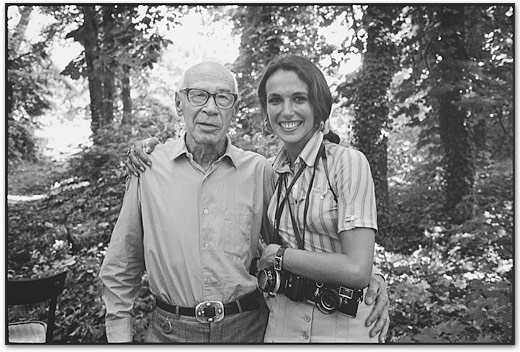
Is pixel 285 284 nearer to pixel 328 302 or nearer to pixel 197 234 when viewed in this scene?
pixel 328 302

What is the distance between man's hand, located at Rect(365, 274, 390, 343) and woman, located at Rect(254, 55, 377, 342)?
0.09ft

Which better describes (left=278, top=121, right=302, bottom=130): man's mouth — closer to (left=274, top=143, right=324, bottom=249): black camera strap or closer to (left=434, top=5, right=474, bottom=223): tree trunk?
(left=274, top=143, right=324, bottom=249): black camera strap

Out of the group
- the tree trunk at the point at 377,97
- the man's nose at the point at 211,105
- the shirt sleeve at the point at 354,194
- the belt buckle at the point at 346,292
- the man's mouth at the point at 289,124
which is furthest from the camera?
the tree trunk at the point at 377,97

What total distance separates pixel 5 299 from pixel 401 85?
5.72 meters

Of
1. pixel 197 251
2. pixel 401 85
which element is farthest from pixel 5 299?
pixel 401 85

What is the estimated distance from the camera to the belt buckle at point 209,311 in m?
1.69

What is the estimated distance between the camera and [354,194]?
1.46m

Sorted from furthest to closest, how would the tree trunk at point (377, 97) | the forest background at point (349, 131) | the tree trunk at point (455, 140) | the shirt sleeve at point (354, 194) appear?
the tree trunk at point (455, 140)
the tree trunk at point (377, 97)
the forest background at point (349, 131)
the shirt sleeve at point (354, 194)

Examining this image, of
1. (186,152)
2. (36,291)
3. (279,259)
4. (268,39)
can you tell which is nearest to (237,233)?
(279,259)


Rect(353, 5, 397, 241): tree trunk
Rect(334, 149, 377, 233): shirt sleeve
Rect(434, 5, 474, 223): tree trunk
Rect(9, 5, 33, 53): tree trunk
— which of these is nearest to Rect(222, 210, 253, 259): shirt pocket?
Rect(334, 149, 377, 233): shirt sleeve

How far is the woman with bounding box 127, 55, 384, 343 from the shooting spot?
1453 millimetres

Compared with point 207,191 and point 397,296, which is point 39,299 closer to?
point 207,191

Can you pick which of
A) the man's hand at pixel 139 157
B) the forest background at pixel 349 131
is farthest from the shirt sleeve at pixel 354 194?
the forest background at pixel 349 131

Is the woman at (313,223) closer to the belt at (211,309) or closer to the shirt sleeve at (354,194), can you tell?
the shirt sleeve at (354,194)
